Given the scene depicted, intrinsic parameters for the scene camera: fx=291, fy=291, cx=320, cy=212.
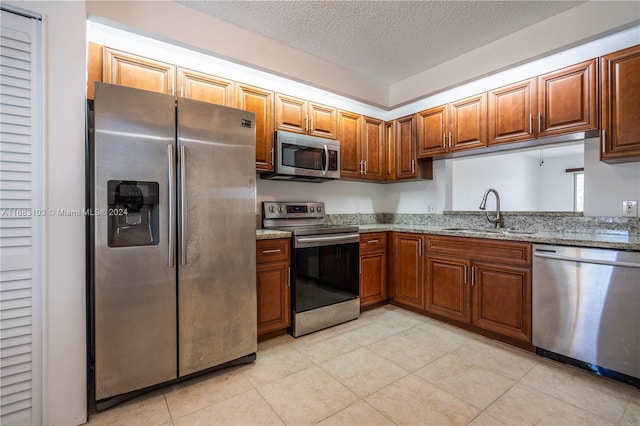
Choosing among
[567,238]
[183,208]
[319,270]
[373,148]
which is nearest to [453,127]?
[373,148]

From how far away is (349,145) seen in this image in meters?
3.36

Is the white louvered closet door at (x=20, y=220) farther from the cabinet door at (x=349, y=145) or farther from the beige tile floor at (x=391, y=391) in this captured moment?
the cabinet door at (x=349, y=145)

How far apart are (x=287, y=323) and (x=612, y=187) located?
2868mm

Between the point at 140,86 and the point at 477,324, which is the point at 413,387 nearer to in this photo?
the point at 477,324

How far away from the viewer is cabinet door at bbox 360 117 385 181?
11.4 ft

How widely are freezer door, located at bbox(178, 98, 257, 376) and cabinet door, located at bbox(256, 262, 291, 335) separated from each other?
27cm

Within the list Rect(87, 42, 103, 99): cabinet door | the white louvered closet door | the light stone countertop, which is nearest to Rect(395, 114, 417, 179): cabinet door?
the light stone countertop

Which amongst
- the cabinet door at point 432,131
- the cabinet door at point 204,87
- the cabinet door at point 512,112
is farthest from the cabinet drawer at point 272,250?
the cabinet door at point 512,112

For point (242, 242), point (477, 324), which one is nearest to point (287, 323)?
point (242, 242)

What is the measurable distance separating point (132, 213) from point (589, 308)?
9.77 feet

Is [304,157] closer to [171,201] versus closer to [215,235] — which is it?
[215,235]

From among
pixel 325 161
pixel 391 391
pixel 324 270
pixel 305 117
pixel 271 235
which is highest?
pixel 305 117

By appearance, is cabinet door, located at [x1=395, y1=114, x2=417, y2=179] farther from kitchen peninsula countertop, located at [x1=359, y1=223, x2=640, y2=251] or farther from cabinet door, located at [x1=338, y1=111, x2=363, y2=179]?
kitchen peninsula countertop, located at [x1=359, y1=223, x2=640, y2=251]

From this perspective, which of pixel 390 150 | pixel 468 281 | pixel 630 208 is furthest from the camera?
pixel 390 150
